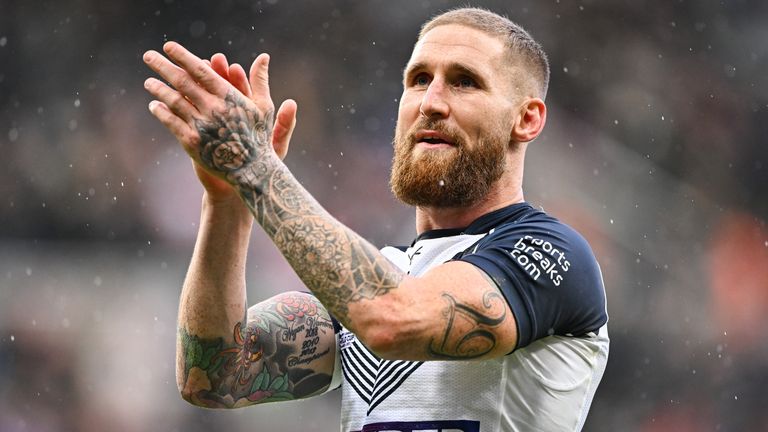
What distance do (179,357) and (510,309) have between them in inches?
49.1

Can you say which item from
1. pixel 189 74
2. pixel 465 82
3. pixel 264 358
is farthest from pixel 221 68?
pixel 264 358

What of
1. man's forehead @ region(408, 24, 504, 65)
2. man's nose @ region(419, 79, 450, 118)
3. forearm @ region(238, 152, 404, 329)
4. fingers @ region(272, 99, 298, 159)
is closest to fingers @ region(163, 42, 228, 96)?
forearm @ region(238, 152, 404, 329)

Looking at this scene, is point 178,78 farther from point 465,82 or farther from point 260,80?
point 465,82

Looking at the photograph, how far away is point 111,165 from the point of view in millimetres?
8477

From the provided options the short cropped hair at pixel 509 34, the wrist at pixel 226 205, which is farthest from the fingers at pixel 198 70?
the short cropped hair at pixel 509 34

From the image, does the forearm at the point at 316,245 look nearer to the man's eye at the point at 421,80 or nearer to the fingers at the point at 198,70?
the fingers at the point at 198,70

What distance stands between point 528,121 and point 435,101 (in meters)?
0.43

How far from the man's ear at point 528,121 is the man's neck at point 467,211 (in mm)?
201

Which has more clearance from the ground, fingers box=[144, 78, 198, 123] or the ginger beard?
fingers box=[144, 78, 198, 123]

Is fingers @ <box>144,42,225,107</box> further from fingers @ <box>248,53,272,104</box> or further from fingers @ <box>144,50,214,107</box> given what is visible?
fingers @ <box>248,53,272,104</box>

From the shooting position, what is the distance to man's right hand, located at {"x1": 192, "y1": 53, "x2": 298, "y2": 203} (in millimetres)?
2713

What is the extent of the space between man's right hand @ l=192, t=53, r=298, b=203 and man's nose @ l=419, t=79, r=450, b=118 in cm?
52

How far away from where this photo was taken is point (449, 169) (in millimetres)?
3352

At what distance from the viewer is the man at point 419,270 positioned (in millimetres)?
2551
